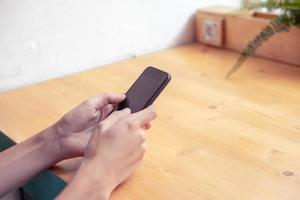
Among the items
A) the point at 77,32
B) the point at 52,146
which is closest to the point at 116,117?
the point at 52,146

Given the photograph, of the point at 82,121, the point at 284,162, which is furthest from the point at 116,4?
the point at 284,162

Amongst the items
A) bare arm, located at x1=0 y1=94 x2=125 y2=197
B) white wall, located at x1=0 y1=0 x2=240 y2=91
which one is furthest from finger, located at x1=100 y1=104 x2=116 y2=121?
white wall, located at x1=0 y1=0 x2=240 y2=91

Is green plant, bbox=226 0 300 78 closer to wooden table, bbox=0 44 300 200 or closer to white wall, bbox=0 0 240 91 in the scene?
wooden table, bbox=0 44 300 200

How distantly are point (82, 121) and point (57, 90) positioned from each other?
0.33m

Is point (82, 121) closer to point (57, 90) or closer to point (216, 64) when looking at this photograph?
point (57, 90)

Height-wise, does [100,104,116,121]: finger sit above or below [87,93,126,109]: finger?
below

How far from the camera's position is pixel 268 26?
1032 mm

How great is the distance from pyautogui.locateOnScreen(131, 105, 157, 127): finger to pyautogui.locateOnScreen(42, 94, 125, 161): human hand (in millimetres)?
82

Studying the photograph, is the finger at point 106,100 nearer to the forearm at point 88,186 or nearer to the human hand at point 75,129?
the human hand at point 75,129

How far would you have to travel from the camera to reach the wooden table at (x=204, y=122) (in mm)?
591

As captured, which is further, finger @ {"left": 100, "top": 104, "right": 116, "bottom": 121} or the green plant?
the green plant

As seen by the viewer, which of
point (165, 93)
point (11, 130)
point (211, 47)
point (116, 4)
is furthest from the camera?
point (211, 47)

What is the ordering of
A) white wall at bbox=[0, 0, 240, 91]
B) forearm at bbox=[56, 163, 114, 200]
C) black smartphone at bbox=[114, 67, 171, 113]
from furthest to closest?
white wall at bbox=[0, 0, 240, 91] < black smartphone at bbox=[114, 67, 171, 113] < forearm at bbox=[56, 163, 114, 200]

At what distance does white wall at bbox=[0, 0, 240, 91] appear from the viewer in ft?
3.17
